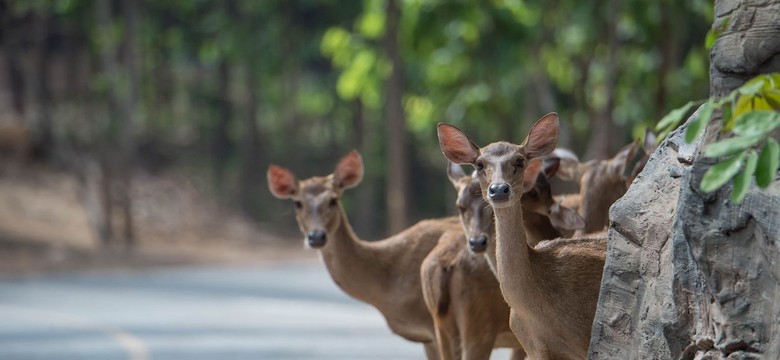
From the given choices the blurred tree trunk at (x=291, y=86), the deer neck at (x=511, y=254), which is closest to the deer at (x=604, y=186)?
the deer neck at (x=511, y=254)

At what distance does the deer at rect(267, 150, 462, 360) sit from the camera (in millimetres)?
11430

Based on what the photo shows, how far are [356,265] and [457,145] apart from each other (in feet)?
11.3

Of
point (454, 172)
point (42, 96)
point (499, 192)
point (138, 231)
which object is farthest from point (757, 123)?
point (42, 96)

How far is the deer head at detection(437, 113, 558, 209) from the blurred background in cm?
1285

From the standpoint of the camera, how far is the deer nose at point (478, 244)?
909cm

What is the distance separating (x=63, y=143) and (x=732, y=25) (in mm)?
37789

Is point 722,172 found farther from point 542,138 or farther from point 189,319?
point 189,319

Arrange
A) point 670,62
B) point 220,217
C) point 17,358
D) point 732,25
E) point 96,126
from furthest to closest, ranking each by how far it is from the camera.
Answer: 1. point 220,217
2. point 96,126
3. point 670,62
4. point 17,358
5. point 732,25

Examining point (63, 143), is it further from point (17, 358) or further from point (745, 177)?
point (745, 177)

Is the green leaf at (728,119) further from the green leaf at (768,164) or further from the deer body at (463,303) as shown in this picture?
the deer body at (463,303)

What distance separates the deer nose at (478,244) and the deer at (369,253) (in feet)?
6.92

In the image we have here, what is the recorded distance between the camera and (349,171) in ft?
40.2

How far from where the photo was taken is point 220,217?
44.3m

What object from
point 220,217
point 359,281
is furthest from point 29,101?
point 359,281
